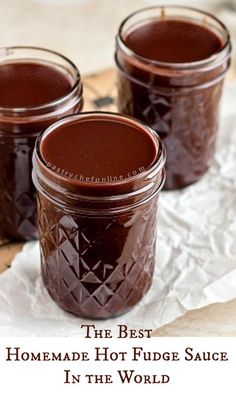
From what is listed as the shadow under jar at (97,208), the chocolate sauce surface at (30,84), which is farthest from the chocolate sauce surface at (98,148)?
the chocolate sauce surface at (30,84)

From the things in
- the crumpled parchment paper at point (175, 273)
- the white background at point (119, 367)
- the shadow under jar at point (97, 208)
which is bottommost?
the crumpled parchment paper at point (175, 273)

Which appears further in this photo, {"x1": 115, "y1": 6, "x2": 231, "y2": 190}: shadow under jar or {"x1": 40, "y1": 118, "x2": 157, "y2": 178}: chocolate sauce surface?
{"x1": 115, "y1": 6, "x2": 231, "y2": 190}: shadow under jar

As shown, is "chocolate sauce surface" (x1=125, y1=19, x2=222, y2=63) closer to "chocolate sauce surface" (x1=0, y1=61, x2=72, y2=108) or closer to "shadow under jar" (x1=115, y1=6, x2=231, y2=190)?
"shadow under jar" (x1=115, y1=6, x2=231, y2=190)

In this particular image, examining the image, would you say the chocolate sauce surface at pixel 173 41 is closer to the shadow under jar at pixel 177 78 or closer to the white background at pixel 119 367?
the shadow under jar at pixel 177 78

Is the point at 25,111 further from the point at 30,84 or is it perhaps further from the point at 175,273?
the point at 175,273

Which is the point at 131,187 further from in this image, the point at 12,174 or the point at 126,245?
the point at 12,174

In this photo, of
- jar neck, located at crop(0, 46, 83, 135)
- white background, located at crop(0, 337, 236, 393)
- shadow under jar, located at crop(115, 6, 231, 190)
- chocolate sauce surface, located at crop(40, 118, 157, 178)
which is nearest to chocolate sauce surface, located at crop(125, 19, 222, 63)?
shadow under jar, located at crop(115, 6, 231, 190)
